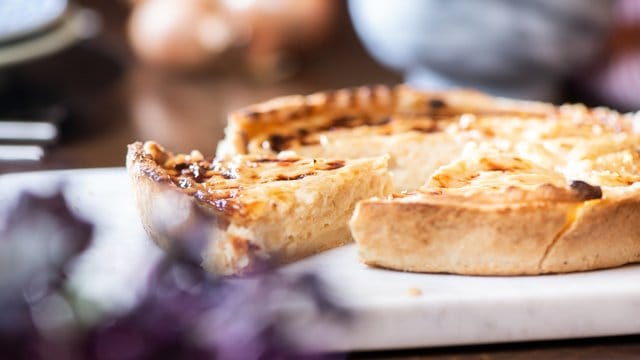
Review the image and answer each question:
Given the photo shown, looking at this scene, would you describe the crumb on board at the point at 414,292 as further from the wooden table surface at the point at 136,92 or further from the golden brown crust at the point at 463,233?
the wooden table surface at the point at 136,92

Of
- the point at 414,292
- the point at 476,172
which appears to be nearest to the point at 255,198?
the point at 414,292

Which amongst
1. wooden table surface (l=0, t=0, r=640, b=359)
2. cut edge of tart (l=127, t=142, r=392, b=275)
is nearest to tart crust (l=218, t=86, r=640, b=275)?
cut edge of tart (l=127, t=142, r=392, b=275)

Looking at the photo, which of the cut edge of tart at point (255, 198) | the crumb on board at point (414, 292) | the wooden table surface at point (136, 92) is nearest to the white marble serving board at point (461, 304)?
the crumb on board at point (414, 292)

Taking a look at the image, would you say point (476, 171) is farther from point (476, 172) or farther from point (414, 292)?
point (414, 292)

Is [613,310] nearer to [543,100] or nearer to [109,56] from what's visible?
[543,100]

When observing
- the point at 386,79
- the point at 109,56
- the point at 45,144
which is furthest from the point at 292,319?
the point at 386,79

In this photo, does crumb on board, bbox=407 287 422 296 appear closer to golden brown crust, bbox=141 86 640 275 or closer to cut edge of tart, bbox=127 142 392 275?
golden brown crust, bbox=141 86 640 275
